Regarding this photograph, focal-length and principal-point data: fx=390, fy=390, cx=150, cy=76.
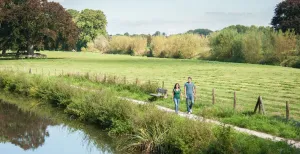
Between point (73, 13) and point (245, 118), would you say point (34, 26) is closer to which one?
point (245, 118)

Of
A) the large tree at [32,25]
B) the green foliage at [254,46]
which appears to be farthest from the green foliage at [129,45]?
the large tree at [32,25]

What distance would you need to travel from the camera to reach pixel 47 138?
19391 millimetres

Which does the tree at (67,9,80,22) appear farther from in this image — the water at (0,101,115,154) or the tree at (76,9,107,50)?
the water at (0,101,115,154)

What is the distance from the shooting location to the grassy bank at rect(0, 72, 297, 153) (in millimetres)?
12578

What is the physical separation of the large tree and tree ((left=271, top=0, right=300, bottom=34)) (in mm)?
40808

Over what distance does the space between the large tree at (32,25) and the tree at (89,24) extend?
6019 cm

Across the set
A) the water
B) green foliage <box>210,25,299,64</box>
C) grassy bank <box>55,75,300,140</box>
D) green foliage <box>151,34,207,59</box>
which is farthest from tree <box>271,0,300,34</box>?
the water

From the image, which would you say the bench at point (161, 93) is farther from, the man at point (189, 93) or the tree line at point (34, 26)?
the tree line at point (34, 26)

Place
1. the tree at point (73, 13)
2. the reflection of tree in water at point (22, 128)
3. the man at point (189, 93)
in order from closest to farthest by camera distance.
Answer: the reflection of tree in water at point (22, 128), the man at point (189, 93), the tree at point (73, 13)

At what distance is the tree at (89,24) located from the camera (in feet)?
422

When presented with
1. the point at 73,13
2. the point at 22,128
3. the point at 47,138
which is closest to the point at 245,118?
the point at 47,138

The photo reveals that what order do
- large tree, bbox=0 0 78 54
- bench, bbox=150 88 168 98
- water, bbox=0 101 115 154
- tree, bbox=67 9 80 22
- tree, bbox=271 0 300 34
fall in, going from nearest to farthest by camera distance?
water, bbox=0 101 115 154, bench, bbox=150 88 168 98, large tree, bbox=0 0 78 54, tree, bbox=271 0 300 34, tree, bbox=67 9 80 22

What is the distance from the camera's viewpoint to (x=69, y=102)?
80.1ft

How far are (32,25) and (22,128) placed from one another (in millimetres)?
43919
